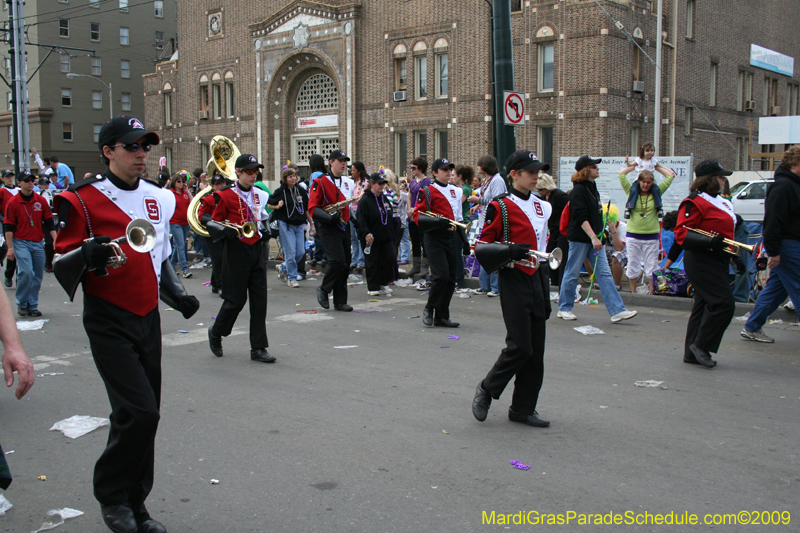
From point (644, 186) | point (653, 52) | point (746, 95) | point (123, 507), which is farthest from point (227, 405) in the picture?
point (746, 95)

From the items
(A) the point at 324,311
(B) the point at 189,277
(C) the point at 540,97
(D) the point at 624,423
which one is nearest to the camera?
(D) the point at 624,423

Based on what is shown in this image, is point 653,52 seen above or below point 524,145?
above

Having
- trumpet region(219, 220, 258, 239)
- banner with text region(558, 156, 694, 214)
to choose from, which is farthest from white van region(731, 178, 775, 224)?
trumpet region(219, 220, 258, 239)

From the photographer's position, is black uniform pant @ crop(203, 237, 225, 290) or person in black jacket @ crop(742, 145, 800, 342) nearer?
person in black jacket @ crop(742, 145, 800, 342)

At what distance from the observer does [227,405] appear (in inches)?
224

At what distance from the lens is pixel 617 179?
61.0 feet

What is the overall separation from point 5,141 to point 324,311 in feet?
201

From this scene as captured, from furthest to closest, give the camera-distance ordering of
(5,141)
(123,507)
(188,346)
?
(5,141)
(188,346)
(123,507)

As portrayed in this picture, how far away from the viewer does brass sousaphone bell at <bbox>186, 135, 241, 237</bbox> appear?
773 cm

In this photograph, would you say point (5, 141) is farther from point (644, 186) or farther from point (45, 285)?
point (644, 186)

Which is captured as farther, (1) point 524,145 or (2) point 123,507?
(1) point 524,145

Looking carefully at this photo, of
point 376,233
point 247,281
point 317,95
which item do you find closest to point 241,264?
point 247,281

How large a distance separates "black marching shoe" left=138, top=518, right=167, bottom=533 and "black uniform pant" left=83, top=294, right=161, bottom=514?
0.07m

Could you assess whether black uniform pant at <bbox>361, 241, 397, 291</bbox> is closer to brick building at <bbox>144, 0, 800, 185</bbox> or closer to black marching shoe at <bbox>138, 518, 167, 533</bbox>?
black marching shoe at <bbox>138, 518, 167, 533</bbox>
